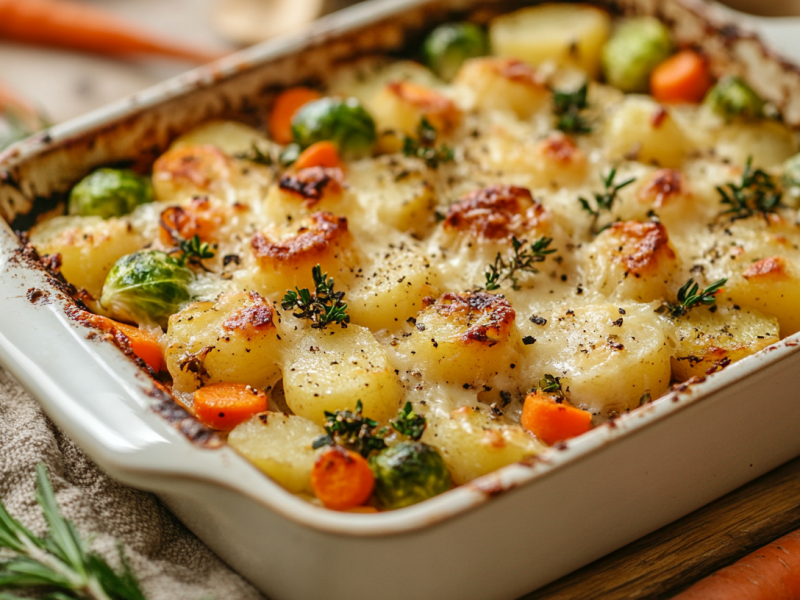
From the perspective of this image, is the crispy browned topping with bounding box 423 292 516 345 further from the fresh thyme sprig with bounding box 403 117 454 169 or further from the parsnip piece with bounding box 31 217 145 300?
the parsnip piece with bounding box 31 217 145 300

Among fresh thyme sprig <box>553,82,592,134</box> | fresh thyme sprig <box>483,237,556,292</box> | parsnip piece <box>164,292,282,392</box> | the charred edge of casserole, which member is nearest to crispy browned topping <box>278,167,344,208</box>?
parsnip piece <box>164,292,282,392</box>

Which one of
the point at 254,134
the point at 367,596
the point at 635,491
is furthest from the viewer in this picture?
the point at 254,134

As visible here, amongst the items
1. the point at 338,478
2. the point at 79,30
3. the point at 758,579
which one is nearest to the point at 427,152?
the point at 338,478

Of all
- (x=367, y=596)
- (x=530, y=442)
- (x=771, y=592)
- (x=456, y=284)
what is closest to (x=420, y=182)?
(x=456, y=284)

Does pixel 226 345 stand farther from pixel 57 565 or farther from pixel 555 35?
pixel 555 35

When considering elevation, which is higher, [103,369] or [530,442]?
[103,369]

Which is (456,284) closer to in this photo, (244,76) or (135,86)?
(244,76)
